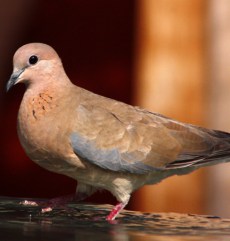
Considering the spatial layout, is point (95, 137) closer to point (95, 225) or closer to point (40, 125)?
point (40, 125)

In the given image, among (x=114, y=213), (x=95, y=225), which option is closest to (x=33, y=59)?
(x=114, y=213)

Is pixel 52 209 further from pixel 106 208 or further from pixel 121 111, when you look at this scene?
pixel 121 111

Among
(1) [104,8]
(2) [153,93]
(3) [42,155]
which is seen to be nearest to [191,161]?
(3) [42,155]

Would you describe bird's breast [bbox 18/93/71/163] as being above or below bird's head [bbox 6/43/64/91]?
below

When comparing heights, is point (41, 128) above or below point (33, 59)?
below

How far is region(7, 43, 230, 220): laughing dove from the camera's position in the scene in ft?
10.3

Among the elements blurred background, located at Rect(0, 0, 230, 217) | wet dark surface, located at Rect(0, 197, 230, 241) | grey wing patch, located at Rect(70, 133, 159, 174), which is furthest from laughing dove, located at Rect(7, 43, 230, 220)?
blurred background, located at Rect(0, 0, 230, 217)

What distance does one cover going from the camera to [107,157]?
3.20 meters

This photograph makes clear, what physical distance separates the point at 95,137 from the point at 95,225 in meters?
0.76

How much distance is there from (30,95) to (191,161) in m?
0.61

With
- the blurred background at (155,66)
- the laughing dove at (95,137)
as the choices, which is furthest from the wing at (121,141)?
the blurred background at (155,66)

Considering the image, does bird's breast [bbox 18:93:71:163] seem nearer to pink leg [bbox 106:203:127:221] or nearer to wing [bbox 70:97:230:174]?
wing [bbox 70:97:230:174]

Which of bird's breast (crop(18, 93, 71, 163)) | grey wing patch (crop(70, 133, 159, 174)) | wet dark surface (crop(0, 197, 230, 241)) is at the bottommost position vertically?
wet dark surface (crop(0, 197, 230, 241))

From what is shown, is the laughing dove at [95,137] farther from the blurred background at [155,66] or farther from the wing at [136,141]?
the blurred background at [155,66]
